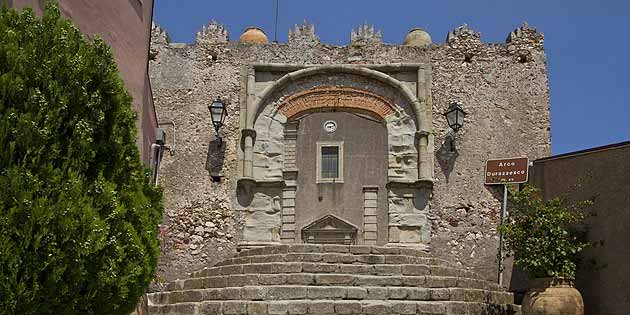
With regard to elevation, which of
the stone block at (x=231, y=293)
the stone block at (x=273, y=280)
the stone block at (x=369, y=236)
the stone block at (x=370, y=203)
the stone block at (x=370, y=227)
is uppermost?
the stone block at (x=370, y=203)

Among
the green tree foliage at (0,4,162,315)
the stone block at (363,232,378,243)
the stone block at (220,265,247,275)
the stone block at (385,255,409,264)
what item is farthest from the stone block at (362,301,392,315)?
the stone block at (363,232,378,243)

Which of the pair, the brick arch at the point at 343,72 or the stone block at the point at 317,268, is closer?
the stone block at the point at 317,268

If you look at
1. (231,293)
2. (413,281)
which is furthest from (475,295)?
(231,293)

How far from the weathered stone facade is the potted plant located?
8.75ft

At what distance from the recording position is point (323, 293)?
8141mm

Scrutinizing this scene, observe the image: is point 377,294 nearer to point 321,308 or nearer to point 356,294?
point 356,294

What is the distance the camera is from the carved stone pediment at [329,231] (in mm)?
13305

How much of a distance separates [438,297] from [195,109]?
6.47m

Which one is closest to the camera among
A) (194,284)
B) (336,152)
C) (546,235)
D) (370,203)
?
(546,235)

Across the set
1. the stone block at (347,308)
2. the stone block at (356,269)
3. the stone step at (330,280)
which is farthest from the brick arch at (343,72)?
the stone block at (347,308)

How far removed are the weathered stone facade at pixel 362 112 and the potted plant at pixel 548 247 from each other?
8.75ft

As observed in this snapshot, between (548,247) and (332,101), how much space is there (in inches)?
211

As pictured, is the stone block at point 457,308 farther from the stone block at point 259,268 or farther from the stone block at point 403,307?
the stone block at point 259,268

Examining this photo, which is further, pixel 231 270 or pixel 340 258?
pixel 231 270
